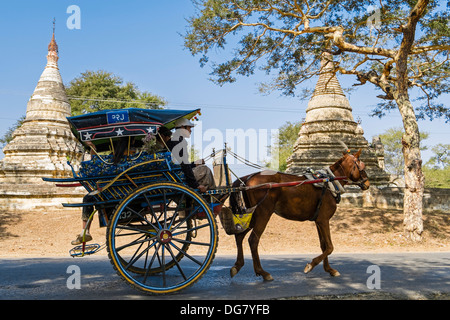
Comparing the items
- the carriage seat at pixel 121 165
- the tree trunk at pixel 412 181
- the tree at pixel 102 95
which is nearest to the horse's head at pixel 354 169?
the carriage seat at pixel 121 165

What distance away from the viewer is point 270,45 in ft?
51.3

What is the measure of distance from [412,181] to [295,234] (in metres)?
4.35

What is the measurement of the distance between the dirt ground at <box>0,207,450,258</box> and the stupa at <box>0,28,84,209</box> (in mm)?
1451

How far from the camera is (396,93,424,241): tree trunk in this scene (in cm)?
1285

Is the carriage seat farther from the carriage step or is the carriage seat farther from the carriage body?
the carriage step

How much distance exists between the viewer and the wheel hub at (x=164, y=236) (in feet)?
16.4

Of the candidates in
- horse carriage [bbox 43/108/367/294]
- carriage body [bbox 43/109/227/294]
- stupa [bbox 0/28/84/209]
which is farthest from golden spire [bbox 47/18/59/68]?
carriage body [bbox 43/109/227/294]

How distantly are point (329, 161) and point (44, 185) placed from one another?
13.9 metres

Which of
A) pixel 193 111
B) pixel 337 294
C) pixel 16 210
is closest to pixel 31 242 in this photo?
pixel 16 210

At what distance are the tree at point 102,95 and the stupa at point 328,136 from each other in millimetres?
17044

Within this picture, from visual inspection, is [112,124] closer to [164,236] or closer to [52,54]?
[164,236]

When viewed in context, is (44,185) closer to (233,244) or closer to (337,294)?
(233,244)

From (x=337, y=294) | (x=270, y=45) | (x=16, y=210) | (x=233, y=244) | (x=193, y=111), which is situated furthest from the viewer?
(x=16, y=210)

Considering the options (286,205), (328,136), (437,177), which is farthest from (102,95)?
(437,177)
